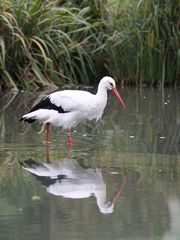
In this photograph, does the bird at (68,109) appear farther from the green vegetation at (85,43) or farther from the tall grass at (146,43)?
the tall grass at (146,43)

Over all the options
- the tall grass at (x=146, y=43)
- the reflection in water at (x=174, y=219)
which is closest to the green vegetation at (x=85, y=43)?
the tall grass at (x=146, y=43)

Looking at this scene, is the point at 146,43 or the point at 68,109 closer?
the point at 68,109

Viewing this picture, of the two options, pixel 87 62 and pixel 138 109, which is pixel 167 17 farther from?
pixel 138 109

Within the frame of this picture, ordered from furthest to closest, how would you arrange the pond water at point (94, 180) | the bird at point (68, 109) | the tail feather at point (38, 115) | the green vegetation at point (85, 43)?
the green vegetation at point (85, 43) → the tail feather at point (38, 115) → the bird at point (68, 109) → the pond water at point (94, 180)

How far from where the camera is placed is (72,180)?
8.38 meters

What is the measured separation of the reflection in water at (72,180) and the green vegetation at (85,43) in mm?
7770

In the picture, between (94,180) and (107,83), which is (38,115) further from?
(94,180)

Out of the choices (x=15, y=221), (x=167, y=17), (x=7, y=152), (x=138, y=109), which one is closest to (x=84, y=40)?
(x=167, y=17)

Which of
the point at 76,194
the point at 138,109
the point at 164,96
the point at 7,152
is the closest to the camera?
the point at 76,194

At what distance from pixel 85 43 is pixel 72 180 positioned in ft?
33.3

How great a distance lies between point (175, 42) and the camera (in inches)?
692

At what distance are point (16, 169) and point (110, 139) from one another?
92.7 inches

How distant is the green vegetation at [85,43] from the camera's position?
17.2 m

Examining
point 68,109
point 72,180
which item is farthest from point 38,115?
point 72,180
